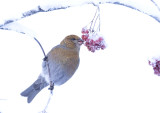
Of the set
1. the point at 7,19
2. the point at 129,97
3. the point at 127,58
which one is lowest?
the point at 7,19

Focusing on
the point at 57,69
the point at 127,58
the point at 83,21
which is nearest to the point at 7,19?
the point at 57,69

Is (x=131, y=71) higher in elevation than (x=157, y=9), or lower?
higher

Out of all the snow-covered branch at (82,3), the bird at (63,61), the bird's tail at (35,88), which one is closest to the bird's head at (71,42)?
the bird at (63,61)

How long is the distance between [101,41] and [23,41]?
2.81 ft

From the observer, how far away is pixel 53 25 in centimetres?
152

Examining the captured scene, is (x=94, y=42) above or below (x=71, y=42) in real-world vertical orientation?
below

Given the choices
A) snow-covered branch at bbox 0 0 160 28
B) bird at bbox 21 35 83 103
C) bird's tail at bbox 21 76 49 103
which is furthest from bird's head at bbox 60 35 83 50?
snow-covered branch at bbox 0 0 160 28

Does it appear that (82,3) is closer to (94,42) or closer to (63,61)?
(94,42)

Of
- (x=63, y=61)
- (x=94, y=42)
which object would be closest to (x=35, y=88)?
(x=63, y=61)

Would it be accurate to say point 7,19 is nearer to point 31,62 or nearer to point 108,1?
point 108,1

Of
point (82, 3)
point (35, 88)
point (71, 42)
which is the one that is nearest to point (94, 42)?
point (82, 3)

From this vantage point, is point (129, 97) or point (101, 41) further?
point (129, 97)

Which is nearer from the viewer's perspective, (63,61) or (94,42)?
(94,42)

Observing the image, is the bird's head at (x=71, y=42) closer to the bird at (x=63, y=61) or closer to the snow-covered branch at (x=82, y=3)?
the bird at (x=63, y=61)
